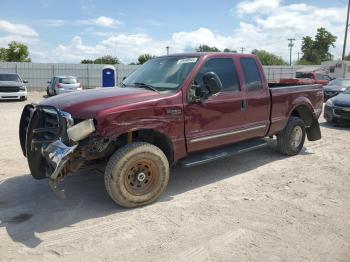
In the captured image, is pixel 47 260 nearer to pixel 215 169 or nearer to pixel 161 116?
pixel 161 116

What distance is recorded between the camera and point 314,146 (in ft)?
27.7

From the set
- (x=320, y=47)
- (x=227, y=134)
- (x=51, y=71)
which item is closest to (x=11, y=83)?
(x=51, y=71)

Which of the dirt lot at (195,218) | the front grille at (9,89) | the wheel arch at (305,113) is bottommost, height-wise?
the dirt lot at (195,218)

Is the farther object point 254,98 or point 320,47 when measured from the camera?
point 320,47

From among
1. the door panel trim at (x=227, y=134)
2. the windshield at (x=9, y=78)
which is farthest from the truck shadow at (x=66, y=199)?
the windshield at (x=9, y=78)

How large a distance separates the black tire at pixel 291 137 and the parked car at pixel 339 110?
14.5 feet

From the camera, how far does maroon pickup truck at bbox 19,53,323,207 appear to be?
14.6ft

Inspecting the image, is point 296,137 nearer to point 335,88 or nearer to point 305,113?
point 305,113

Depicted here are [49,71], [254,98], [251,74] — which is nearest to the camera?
[254,98]

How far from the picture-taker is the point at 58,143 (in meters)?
4.30

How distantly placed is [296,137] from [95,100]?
4.51 meters

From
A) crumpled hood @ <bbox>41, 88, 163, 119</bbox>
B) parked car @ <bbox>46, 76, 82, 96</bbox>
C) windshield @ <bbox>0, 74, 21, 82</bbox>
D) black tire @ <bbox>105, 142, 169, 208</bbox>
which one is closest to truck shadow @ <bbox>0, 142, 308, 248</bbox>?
black tire @ <bbox>105, 142, 169, 208</bbox>

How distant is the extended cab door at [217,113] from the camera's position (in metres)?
5.30

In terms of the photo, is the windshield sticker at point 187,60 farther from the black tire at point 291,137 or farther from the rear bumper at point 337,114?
the rear bumper at point 337,114
